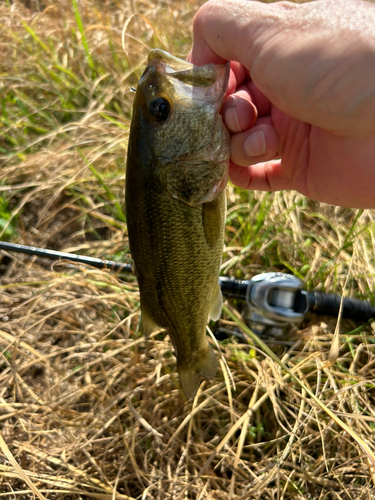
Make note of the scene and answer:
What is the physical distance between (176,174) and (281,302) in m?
1.13

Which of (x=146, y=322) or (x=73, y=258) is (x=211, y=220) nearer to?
(x=146, y=322)

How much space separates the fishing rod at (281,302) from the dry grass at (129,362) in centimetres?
23

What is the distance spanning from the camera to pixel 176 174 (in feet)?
5.27

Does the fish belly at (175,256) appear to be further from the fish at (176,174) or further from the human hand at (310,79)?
the human hand at (310,79)

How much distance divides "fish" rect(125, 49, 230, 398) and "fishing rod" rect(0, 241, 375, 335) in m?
0.65

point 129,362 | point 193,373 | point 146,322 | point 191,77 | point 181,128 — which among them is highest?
point 191,77

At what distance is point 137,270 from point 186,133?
678 millimetres

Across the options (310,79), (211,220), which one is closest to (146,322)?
(211,220)

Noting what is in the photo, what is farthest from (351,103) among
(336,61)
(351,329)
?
(351,329)

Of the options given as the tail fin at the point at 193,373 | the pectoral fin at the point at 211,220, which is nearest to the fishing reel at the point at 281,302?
the tail fin at the point at 193,373

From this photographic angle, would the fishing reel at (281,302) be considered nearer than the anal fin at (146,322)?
No

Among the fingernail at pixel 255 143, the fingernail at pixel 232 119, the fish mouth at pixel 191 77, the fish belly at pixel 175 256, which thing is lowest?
the fish belly at pixel 175 256

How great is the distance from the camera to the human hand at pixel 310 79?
134 cm

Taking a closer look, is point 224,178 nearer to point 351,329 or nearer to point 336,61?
point 336,61
